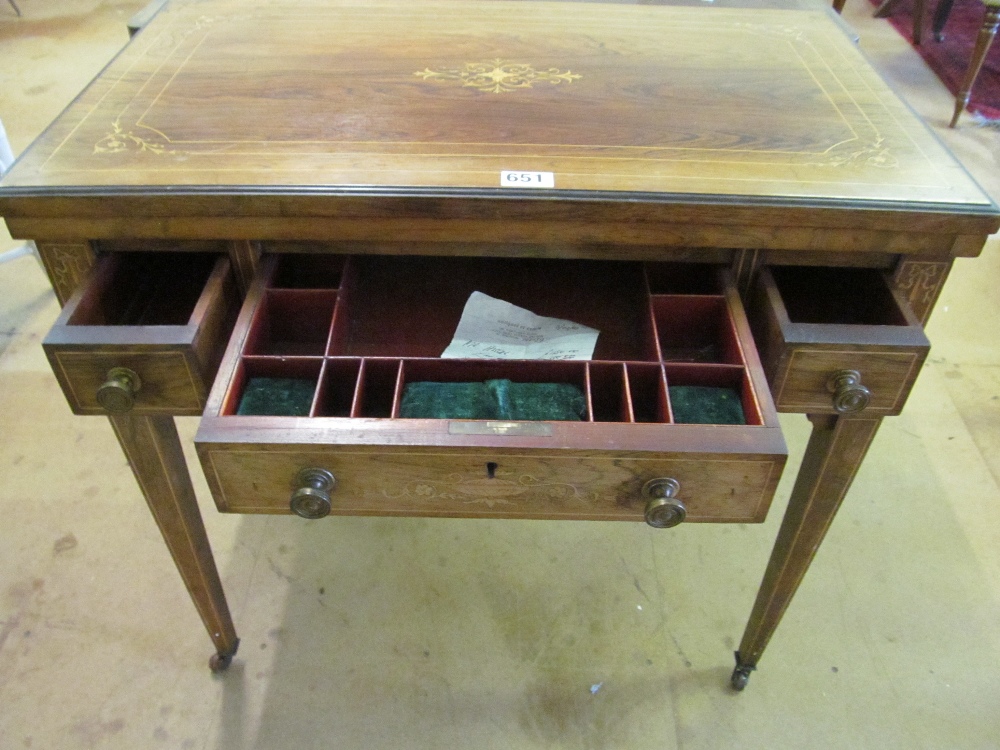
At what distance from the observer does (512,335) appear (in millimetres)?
905

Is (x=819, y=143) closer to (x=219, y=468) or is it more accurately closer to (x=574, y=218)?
(x=574, y=218)

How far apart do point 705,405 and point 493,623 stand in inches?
22.5

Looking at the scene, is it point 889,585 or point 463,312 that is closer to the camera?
point 463,312

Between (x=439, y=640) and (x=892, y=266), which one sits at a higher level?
(x=892, y=266)

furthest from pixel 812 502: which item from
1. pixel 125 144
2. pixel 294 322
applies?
pixel 125 144

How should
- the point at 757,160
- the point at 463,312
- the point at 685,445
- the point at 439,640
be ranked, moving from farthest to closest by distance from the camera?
the point at 439,640 → the point at 463,312 → the point at 757,160 → the point at 685,445

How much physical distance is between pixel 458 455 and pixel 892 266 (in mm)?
507

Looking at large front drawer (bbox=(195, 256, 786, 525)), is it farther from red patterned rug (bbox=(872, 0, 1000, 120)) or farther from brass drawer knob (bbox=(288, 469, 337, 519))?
red patterned rug (bbox=(872, 0, 1000, 120))

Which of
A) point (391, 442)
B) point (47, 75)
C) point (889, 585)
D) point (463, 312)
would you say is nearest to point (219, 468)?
point (391, 442)

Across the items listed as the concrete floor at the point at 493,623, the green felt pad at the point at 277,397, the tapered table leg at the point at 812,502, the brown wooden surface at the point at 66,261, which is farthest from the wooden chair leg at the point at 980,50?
the brown wooden surface at the point at 66,261

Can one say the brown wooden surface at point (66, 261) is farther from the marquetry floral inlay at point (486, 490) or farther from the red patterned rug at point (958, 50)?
the red patterned rug at point (958, 50)

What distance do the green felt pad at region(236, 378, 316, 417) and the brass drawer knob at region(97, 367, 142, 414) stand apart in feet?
0.34

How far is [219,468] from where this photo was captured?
70cm

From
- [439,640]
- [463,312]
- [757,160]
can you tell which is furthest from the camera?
[439,640]
